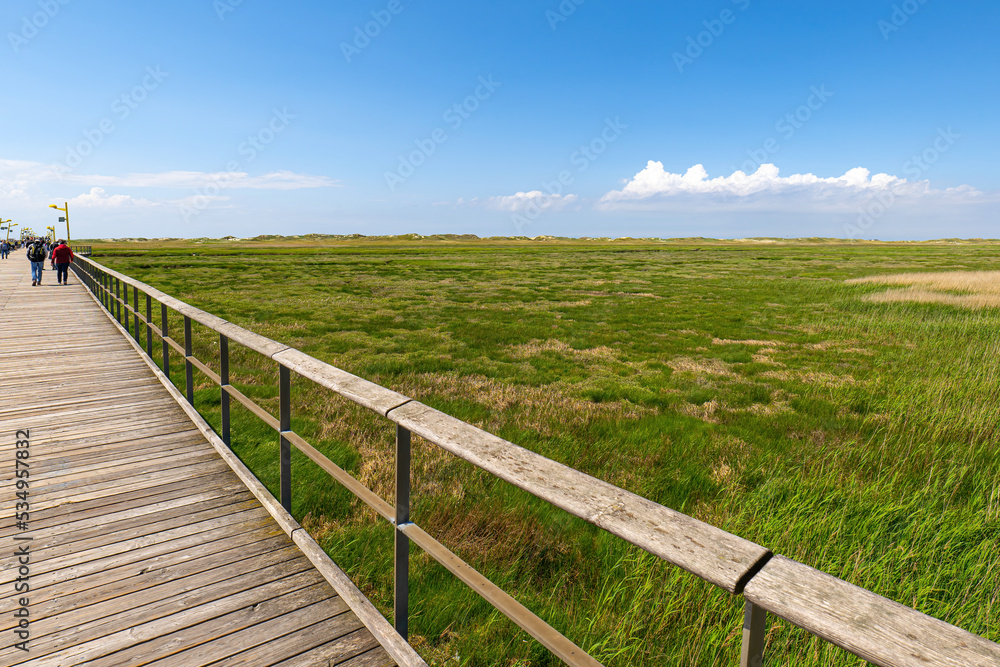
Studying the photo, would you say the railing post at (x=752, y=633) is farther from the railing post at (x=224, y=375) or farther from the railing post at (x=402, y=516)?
the railing post at (x=224, y=375)

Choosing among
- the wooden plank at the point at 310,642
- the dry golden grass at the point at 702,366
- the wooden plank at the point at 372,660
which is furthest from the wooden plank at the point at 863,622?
the dry golden grass at the point at 702,366

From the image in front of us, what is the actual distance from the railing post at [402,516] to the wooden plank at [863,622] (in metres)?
1.51

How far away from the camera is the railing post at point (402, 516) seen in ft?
7.66

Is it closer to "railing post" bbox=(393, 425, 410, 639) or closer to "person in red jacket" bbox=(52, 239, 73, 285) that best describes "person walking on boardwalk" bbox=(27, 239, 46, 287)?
"person in red jacket" bbox=(52, 239, 73, 285)

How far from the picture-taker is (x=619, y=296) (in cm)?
2408

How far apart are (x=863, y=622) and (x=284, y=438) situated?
325 cm

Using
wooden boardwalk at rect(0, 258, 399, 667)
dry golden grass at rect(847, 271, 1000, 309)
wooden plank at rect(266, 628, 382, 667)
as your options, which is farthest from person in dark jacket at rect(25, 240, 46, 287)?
dry golden grass at rect(847, 271, 1000, 309)

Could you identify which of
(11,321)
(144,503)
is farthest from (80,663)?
(11,321)

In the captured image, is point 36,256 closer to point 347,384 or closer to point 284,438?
point 284,438

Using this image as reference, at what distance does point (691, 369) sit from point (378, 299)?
14.8m

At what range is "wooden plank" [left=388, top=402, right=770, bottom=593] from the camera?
1.22 metres

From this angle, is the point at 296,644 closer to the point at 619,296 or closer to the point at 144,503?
the point at 144,503

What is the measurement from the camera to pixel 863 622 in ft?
3.27

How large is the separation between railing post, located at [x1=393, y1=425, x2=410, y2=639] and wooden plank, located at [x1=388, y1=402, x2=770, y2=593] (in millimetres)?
280
